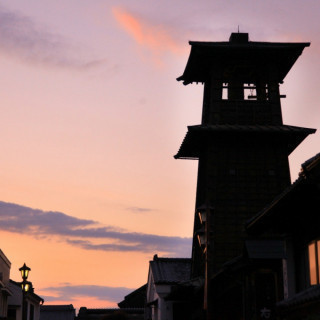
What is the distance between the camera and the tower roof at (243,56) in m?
33.9

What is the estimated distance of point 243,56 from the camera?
34.8m

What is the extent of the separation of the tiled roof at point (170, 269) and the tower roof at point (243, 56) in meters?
12.8

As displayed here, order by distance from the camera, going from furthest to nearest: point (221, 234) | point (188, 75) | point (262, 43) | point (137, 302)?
point (137, 302) → point (188, 75) → point (262, 43) → point (221, 234)

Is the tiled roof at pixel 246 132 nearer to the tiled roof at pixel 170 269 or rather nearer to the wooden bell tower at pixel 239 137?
the wooden bell tower at pixel 239 137

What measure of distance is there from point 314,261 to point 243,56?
20118 mm

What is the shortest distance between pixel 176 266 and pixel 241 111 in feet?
44.1

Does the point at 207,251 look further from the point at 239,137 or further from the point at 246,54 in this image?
the point at 246,54

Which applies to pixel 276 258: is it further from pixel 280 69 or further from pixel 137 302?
pixel 137 302

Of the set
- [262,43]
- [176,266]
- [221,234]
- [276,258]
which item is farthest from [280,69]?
[276,258]

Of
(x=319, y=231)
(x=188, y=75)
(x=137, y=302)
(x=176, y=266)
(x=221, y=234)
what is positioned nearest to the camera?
(x=319, y=231)

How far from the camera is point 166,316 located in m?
38.1

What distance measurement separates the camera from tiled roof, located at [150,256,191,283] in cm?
4080

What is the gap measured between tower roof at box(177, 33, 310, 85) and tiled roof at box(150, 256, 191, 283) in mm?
12764

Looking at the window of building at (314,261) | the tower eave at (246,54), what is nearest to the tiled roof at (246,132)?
the tower eave at (246,54)
